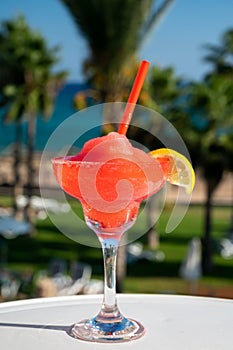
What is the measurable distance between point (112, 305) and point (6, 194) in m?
27.5

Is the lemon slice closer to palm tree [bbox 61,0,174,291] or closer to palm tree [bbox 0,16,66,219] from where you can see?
palm tree [bbox 61,0,174,291]

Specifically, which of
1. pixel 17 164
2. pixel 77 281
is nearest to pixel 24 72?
pixel 17 164

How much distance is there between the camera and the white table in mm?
1340

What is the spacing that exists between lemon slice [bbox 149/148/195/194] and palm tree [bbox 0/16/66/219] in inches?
810

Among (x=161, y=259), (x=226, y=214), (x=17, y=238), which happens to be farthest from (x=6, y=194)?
(x=161, y=259)

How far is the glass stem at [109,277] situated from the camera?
4.67 ft

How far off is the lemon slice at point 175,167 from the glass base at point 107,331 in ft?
1.12

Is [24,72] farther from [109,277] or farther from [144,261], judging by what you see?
[109,277]

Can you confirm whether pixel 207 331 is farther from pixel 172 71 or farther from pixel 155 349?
pixel 172 71

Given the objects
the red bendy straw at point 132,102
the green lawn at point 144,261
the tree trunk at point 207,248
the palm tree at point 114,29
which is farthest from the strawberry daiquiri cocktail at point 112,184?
the tree trunk at point 207,248

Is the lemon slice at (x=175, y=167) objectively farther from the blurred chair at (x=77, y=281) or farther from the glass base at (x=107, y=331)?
the blurred chair at (x=77, y=281)

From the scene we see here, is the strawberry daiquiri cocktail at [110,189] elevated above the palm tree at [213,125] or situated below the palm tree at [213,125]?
below

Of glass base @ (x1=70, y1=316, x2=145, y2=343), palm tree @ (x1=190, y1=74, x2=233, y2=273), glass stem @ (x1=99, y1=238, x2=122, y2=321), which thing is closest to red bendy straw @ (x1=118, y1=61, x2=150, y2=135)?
glass stem @ (x1=99, y1=238, x2=122, y2=321)

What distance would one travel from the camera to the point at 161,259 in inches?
727
